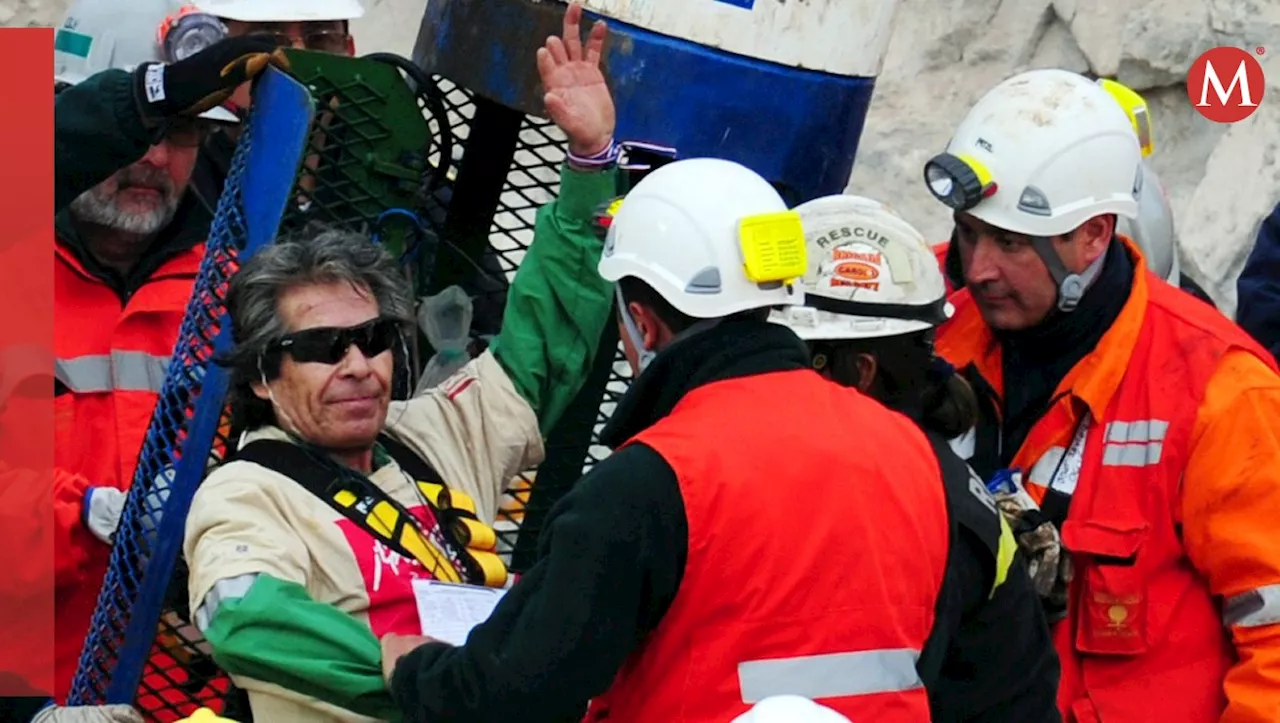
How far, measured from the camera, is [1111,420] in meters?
4.22

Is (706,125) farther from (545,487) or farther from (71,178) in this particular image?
(71,178)

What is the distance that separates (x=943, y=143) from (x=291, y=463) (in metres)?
5.85

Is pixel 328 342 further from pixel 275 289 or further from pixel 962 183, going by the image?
pixel 962 183

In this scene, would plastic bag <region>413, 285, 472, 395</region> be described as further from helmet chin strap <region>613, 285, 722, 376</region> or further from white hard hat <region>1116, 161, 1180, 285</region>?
white hard hat <region>1116, 161, 1180, 285</region>

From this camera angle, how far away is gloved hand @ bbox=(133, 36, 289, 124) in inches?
160

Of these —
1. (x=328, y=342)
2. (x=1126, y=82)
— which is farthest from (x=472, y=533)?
(x=1126, y=82)

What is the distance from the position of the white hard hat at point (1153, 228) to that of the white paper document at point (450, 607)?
202 centimetres

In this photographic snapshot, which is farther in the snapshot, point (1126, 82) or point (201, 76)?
point (1126, 82)

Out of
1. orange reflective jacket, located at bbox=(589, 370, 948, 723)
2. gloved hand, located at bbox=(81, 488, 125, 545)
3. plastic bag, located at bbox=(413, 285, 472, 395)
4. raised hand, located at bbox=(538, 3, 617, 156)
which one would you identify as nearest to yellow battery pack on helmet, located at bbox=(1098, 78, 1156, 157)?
raised hand, located at bbox=(538, 3, 617, 156)

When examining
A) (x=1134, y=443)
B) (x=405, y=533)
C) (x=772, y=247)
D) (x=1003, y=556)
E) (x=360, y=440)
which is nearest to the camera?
(x=772, y=247)

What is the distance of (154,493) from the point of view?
4098 mm

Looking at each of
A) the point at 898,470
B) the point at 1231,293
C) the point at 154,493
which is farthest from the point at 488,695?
the point at 1231,293

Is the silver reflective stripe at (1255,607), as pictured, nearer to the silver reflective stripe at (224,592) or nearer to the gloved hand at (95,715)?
the silver reflective stripe at (224,592)

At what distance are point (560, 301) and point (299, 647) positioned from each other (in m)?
1.04
